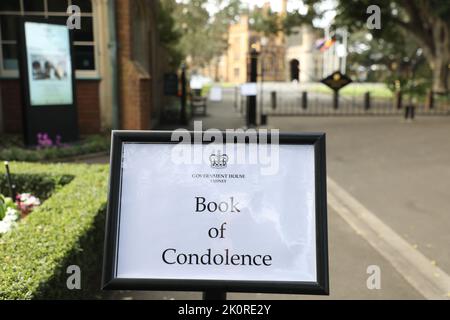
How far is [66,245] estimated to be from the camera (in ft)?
10.3

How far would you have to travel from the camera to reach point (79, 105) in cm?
1197

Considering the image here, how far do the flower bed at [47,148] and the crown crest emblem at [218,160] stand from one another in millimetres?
7565

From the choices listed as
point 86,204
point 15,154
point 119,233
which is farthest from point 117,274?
point 15,154

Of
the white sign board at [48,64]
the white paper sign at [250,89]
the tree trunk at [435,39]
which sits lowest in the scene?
the white paper sign at [250,89]

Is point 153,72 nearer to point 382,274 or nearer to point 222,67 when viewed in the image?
point 382,274

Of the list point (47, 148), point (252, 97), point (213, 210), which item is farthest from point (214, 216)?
point (252, 97)

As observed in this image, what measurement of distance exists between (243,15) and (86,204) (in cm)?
3323

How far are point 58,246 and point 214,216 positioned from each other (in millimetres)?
1351

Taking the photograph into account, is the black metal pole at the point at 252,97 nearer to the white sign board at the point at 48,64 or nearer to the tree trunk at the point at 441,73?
the white sign board at the point at 48,64

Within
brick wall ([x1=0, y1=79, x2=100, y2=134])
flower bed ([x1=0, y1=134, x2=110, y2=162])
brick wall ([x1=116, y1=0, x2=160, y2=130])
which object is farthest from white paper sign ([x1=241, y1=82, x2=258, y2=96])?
flower bed ([x1=0, y1=134, x2=110, y2=162])

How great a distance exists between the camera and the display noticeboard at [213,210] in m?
2.16

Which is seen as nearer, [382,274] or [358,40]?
[382,274]

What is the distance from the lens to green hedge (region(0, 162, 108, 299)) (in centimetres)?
262

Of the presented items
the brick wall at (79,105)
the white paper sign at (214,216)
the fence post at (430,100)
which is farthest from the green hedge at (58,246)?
the fence post at (430,100)
